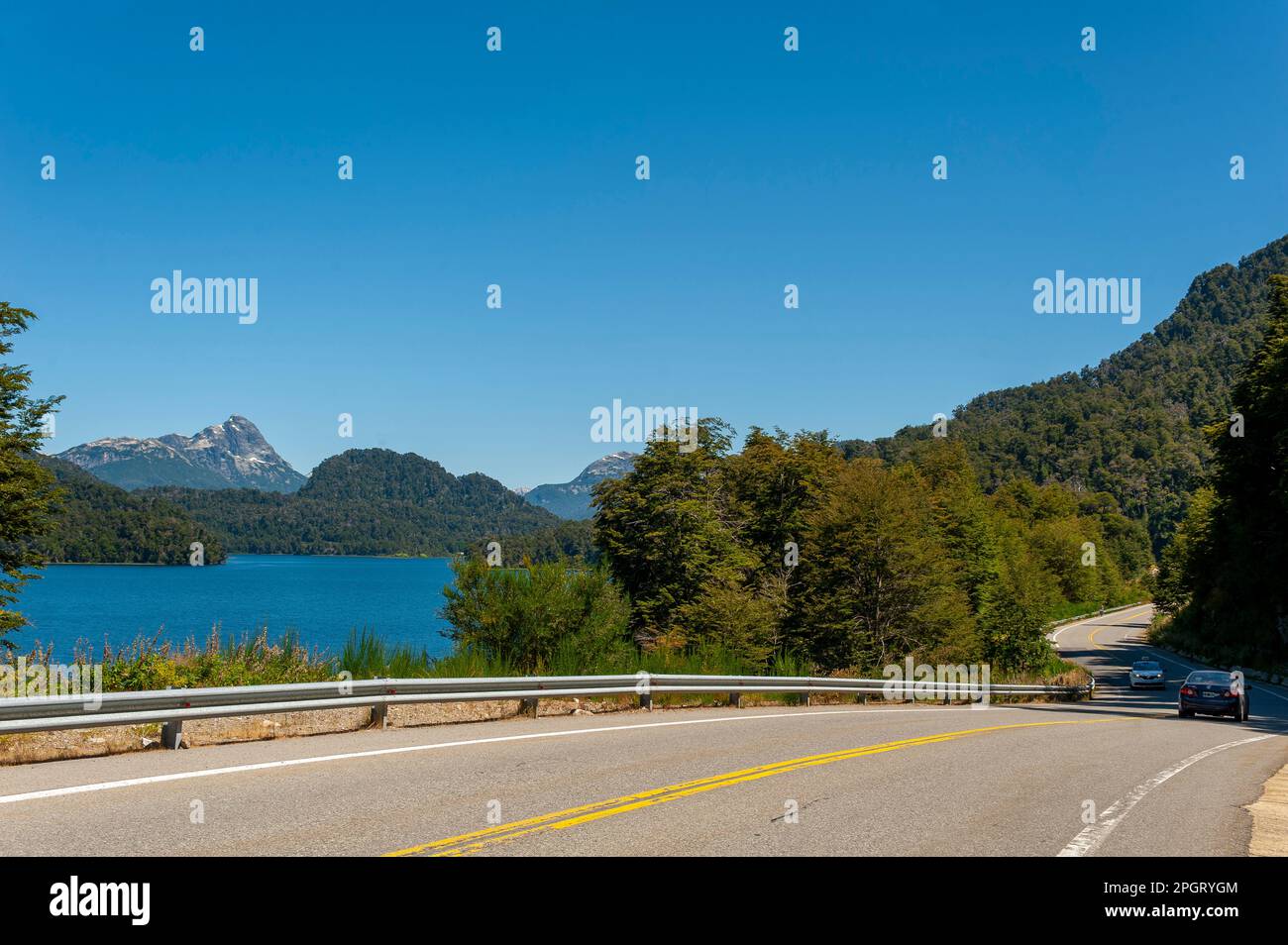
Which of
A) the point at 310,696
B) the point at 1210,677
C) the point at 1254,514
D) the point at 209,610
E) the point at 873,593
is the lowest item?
the point at 209,610

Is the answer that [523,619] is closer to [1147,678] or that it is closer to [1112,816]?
[1112,816]

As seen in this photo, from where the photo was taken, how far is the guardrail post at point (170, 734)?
10.8 m

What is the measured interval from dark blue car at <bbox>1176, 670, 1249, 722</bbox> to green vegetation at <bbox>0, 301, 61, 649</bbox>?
107 feet

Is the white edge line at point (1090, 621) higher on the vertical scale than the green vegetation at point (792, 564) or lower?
lower

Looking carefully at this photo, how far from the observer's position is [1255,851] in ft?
26.0

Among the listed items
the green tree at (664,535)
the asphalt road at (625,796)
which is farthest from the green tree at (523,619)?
the green tree at (664,535)

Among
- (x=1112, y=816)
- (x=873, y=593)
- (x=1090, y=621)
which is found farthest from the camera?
(x=1090, y=621)

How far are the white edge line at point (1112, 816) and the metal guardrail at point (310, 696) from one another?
824 centimetres

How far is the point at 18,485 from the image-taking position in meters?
26.2

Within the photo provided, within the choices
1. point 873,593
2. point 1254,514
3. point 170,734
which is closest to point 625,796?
point 170,734

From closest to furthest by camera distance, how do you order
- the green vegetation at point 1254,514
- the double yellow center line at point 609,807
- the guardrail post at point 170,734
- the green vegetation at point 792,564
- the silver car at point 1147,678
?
the double yellow center line at point 609,807
the guardrail post at point 170,734
the green vegetation at point 792,564
the silver car at point 1147,678
the green vegetation at point 1254,514

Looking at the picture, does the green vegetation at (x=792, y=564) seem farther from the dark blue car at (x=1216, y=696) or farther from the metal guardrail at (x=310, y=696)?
the metal guardrail at (x=310, y=696)

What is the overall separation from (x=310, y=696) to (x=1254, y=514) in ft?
200
